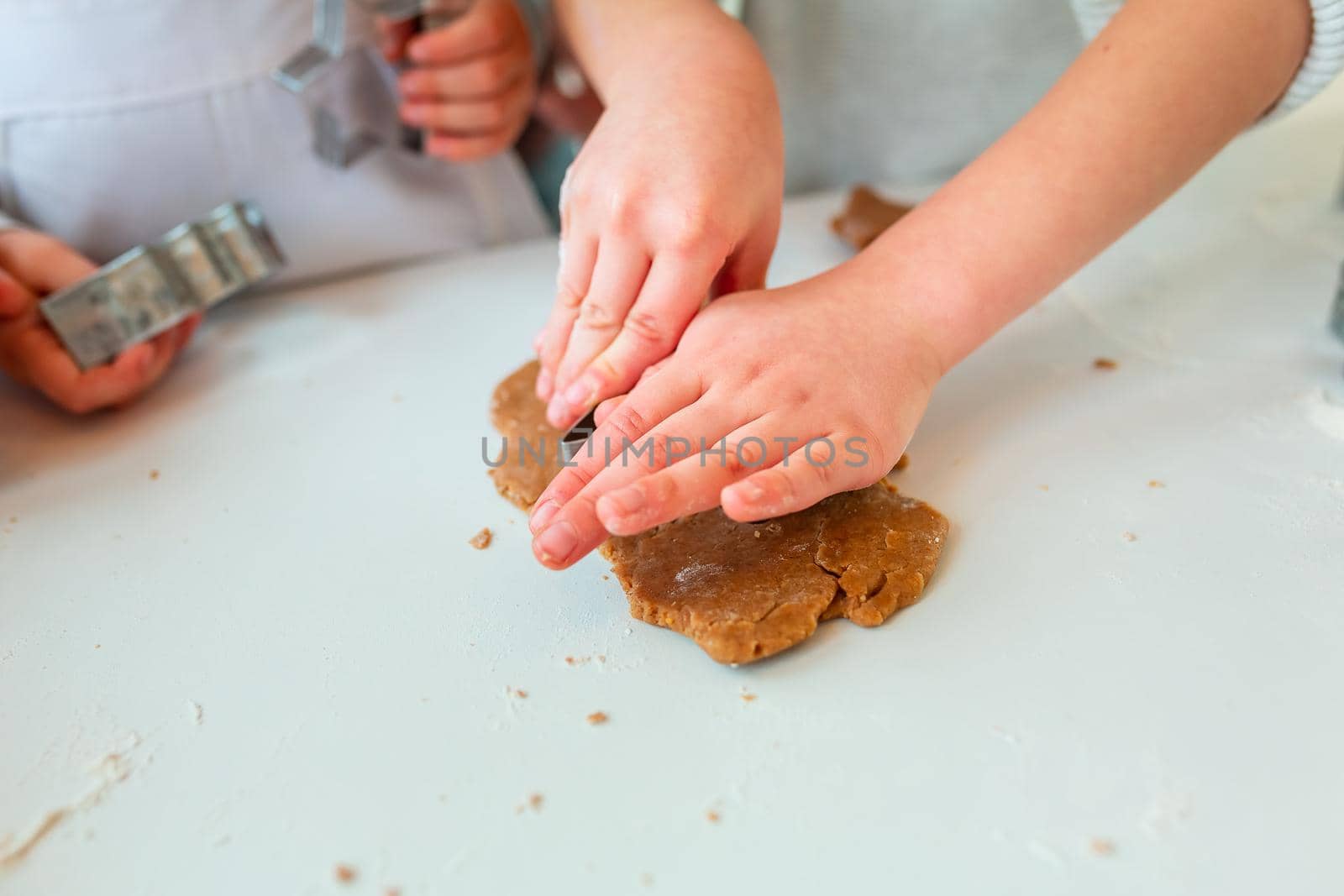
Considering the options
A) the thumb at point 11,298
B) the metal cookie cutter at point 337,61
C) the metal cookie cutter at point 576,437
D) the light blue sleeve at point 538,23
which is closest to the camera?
the metal cookie cutter at point 576,437

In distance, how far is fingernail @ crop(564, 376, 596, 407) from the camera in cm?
71

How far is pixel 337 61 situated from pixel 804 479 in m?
0.71

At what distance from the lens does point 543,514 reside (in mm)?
609

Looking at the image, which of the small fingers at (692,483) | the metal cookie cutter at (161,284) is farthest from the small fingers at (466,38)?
the small fingers at (692,483)

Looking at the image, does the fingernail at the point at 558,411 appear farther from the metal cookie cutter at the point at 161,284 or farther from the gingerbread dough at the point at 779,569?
the metal cookie cutter at the point at 161,284

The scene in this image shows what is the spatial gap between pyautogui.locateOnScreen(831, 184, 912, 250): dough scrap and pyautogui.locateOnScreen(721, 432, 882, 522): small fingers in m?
0.39

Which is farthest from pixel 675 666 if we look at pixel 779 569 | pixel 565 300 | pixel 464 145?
pixel 464 145

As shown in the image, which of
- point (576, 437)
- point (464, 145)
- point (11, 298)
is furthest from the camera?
point (464, 145)

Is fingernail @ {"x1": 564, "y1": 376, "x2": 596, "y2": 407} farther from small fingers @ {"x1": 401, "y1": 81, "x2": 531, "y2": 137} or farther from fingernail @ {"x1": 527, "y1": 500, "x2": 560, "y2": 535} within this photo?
small fingers @ {"x1": 401, "y1": 81, "x2": 531, "y2": 137}

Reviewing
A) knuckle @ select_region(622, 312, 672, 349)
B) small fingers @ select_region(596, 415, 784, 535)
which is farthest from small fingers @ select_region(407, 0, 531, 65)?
small fingers @ select_region(596, 415, 784, 535)

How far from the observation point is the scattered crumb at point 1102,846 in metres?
0.45

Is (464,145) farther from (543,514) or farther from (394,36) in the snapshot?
(543,514)

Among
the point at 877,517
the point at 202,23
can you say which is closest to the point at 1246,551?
the point at 877,517

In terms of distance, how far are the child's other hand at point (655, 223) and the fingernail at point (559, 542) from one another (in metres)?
0.16
